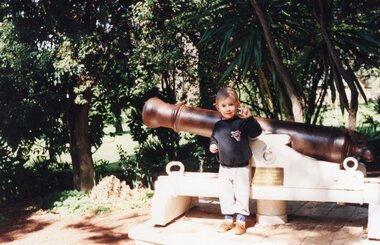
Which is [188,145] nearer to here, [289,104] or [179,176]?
[289,104]

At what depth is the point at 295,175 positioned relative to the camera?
11.5 feet

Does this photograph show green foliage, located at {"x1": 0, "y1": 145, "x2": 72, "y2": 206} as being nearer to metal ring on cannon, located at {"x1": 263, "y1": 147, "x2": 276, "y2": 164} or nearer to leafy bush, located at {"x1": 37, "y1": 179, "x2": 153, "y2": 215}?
leafy bush, located at {"x1": 37, "y1": 179, "x2": 153, "y2": 215}

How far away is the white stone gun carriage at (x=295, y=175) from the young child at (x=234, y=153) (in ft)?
0.34

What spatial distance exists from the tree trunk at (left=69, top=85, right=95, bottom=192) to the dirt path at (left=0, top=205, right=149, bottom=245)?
961mm

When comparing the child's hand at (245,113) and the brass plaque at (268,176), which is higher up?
the child's hand at (245,113)

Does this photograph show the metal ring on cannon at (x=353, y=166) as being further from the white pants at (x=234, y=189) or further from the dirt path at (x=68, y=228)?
the dirt path at (x=68, y=228)

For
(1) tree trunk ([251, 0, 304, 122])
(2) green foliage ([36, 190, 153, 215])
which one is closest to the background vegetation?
(1) tree trunk ([251, 0, 304, 122])

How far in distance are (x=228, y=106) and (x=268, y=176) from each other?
60cm

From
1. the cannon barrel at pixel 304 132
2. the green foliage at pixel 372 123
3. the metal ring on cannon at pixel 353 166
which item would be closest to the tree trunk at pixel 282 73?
the cannon barrel at pixel 304 132

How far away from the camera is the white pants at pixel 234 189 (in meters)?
3.55

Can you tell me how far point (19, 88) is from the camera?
24.9 feet

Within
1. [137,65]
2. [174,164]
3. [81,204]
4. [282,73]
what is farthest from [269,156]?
[81,204]

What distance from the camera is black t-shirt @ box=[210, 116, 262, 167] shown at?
3.52 meters

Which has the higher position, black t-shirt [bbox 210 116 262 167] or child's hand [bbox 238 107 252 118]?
child's hand [bbox 238 107 252 118]
